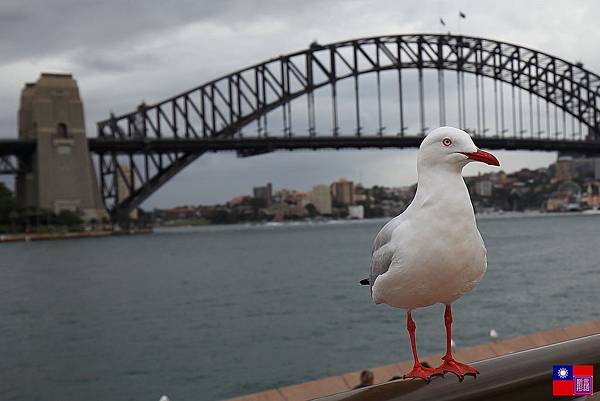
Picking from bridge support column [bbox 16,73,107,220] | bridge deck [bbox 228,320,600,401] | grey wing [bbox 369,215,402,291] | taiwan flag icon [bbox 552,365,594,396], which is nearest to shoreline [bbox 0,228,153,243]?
bridge support column [bbox 16,73,107,220]

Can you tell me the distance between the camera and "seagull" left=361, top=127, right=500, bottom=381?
4.89 feet

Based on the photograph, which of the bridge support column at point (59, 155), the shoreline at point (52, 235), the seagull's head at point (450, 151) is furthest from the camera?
the shoreline at point (52, 235)

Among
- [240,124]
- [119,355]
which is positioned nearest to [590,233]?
[240,124]

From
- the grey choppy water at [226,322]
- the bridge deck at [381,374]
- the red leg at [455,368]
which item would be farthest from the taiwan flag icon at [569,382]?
the grey choppy water at [226,322]

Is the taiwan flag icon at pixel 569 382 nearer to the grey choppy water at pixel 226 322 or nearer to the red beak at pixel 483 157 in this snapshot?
the red beak at pixel 483 157

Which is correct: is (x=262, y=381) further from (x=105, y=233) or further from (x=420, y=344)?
(x=105, y=233)

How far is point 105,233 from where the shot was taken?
225 feet

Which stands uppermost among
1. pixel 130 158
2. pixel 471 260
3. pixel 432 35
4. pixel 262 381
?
pixel 432 35

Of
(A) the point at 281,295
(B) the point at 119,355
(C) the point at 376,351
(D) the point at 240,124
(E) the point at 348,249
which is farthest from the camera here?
(D) the point at 240,124

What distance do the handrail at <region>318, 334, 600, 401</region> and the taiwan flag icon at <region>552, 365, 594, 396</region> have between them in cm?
1

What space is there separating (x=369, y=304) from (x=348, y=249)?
27754 millimetres

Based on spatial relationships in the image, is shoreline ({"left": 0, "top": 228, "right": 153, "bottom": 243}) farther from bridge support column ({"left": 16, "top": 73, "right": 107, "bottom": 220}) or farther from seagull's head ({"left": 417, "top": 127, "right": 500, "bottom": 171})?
seagull's head ({"left": 417, "top": 127, "right": 500, "bottom": 171})

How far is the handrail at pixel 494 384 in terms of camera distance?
54.8 inches

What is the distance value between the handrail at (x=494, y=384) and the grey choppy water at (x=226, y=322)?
1168 centimetres
